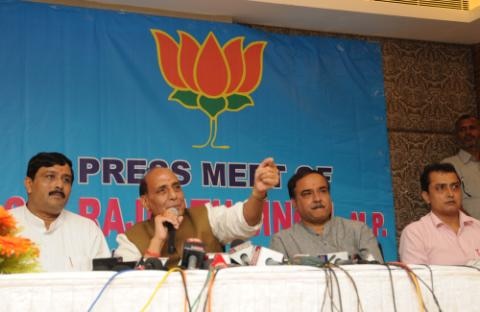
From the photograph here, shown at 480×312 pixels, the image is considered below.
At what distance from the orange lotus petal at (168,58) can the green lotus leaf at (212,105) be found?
0.15 metres

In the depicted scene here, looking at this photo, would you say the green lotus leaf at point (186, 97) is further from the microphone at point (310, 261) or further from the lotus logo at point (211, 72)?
the microphone at point (310, 261)

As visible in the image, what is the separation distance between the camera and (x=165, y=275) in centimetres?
181

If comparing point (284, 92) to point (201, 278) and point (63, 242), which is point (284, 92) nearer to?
point (63, 242)

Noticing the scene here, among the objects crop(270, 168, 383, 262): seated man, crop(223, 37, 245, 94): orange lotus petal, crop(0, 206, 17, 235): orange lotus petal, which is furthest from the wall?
crop(0, 206, 17, 235): orange lotus petal

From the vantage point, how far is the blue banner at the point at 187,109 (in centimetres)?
403

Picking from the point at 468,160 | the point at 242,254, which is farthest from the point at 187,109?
the point at 242,254

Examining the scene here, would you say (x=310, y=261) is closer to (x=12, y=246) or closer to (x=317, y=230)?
(x=12, y=246)

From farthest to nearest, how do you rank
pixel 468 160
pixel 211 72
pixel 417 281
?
1. pixel 468 160
2. pixel 211 72
3. pixel 417 281

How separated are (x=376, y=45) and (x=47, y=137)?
7.55 feet

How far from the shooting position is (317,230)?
10.8ft

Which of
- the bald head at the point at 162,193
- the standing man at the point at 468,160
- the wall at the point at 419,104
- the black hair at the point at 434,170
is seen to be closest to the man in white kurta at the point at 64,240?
the bald head at the point at 162,193

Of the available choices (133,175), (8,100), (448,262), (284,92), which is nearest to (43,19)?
(8,100)

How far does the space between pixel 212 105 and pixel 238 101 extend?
6.8 inches

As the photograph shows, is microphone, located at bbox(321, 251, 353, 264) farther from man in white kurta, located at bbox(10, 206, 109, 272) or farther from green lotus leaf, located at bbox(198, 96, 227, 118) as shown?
green lotus leaf, located at bbox(198, 96, 227, 118)
